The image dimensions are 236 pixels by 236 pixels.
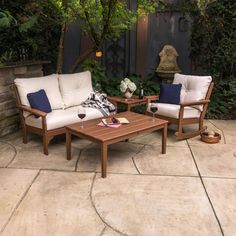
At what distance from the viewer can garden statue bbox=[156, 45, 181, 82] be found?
673 cm

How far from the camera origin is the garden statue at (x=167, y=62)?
6.73 metres

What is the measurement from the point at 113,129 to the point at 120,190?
2.66 ft

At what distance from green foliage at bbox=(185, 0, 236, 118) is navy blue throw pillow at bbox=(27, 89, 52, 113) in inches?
125

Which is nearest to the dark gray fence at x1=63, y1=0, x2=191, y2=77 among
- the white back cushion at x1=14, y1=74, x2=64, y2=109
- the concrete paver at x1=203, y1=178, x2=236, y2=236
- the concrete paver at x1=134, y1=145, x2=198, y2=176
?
the white back cushion at x1=14, y1=74, x2=64, y2=109

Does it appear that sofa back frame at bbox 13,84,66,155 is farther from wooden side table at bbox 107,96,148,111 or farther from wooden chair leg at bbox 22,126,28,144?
wooden side table at bbox 107,96,148,111

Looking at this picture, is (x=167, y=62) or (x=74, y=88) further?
(x=167, y=62)

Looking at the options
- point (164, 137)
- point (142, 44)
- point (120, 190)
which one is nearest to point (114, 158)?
point (164, 137)

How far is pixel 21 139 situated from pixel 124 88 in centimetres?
179

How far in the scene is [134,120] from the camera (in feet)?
12.8

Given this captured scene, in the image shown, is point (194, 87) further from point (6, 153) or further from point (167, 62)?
point (6, 153)

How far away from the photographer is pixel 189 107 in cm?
454

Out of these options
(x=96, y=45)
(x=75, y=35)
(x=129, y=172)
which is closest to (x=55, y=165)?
(x=129, y=172)

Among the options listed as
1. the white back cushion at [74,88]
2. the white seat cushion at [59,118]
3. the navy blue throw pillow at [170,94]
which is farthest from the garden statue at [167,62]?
the white seat cushion at [59,118]

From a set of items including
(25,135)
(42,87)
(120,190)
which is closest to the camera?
(120,190)
